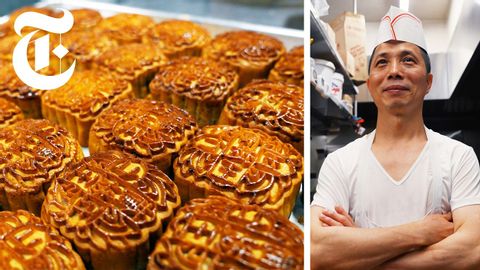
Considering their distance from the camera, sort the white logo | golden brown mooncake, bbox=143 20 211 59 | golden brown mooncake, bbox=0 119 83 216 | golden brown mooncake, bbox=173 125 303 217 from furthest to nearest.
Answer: golden brown mooncake, bbox=143 20 211 59, the white logo, golden brown mooncake, bbox=0 119 83 216, golden brown mooncake, bbox=173 125 303 217

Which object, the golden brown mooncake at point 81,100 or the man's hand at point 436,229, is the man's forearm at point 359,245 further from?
the golden brown mooncake at point 81,100

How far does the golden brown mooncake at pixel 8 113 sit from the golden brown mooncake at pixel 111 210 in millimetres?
726

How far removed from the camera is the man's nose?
1617mm

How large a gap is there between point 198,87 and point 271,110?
0.48 meters

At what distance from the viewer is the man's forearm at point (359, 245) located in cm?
156

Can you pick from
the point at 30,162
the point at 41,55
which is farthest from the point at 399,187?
the point at 41,55

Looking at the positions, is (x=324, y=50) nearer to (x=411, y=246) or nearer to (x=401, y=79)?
(x=401, y=79)

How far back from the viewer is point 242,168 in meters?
1.92

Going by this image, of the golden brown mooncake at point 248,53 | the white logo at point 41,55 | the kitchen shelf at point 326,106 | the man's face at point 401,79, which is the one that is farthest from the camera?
the golden brown mooncake at point 248,53

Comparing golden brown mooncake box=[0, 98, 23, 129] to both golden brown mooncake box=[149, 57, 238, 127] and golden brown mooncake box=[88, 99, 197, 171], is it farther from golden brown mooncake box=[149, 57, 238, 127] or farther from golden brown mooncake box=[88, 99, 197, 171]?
golden brown mooncake box=[149, 57, 238, 127]

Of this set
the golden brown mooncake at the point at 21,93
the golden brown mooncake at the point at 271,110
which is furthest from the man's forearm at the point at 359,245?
the golden brown mooncake at the point at 21,93

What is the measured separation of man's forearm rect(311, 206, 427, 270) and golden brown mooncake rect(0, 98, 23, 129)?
5.16 feet

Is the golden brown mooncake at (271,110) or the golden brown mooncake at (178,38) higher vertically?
the golden brown mooncake at (178,38)

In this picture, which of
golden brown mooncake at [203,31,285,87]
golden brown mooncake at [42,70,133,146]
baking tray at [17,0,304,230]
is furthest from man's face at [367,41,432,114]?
baking tray at [17,0,304,230]
